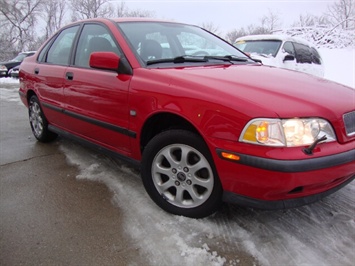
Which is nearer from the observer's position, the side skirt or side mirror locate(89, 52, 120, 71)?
side mirror locate(89, 52, 120, 71)

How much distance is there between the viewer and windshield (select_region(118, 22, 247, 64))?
108 inches

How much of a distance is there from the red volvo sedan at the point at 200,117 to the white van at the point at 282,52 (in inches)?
149

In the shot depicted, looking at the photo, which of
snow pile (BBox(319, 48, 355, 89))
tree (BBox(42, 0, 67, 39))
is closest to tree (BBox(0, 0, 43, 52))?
tree (BBox(42, 0, 67, 39))

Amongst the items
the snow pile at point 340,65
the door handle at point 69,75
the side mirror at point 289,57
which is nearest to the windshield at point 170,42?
the door handle at point 69,75

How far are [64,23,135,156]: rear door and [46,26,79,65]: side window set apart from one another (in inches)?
8.6

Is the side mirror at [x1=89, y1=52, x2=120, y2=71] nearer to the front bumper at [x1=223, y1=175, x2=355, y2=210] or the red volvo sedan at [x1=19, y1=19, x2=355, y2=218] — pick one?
the red volvo sedan at [x1=19, y1=19, x2=355, y2=218]

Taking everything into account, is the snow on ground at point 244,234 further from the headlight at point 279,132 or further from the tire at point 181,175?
the headlight at point 279,132

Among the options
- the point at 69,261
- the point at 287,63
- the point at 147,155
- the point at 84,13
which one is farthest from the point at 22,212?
the point at 84,13

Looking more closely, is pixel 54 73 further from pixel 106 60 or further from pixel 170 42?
pixel 170 42

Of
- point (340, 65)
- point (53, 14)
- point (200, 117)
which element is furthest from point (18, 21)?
point (200, 117)

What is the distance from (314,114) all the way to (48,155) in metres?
3.09

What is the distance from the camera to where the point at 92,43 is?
3123mm

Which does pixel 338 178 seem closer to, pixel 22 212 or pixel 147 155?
pixel 147 155

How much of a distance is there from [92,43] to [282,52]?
5.06 metres
